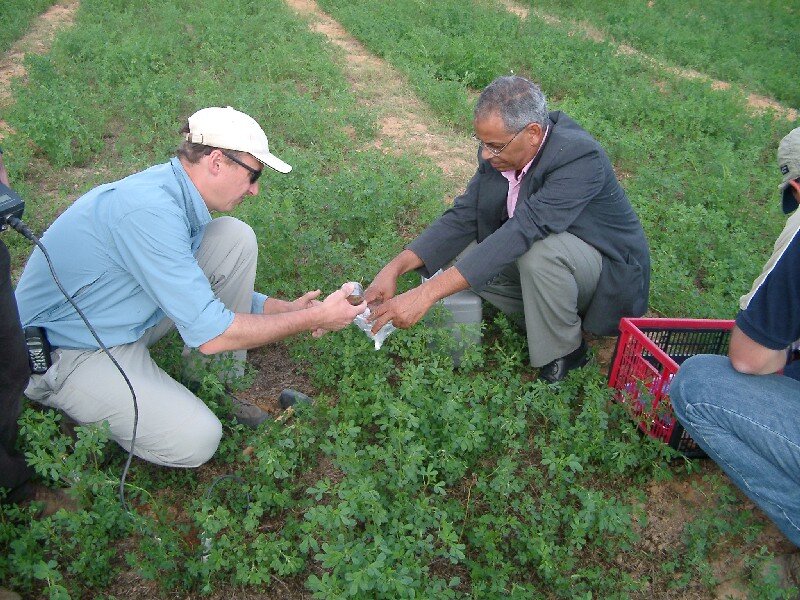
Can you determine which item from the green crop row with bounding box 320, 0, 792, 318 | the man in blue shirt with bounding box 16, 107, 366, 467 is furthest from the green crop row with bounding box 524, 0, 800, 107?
the man in blue shirt with bounding box 16, 107, 366, 467

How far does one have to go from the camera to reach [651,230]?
17.1 feet

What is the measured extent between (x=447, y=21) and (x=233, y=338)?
7.69 m

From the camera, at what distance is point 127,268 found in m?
2.91

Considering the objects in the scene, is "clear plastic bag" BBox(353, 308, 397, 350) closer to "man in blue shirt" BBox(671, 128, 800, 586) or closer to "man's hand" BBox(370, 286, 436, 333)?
"man's hand" BBox(370, 286, 436, 333)

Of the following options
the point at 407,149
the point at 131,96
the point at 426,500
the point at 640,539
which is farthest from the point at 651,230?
the point at 131,96

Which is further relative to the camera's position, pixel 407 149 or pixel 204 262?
pixel 407 149

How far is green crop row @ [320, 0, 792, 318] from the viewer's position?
493 centimetres

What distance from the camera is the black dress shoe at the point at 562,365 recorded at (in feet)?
12.4

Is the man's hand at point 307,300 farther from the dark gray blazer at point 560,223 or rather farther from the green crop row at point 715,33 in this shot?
the green crop row at point 715,33

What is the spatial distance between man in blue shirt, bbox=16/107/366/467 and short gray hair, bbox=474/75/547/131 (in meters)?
1.10

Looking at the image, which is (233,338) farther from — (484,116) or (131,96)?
(131,96)

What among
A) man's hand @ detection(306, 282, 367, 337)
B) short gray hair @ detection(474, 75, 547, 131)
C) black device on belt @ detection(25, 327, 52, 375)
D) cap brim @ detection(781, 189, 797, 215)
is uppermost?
short gray hair @ detection(474, 75, 547, 131)

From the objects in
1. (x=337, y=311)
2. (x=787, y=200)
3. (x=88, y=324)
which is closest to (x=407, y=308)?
(x=337, y=311)

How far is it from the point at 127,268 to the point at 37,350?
1.82 ft
